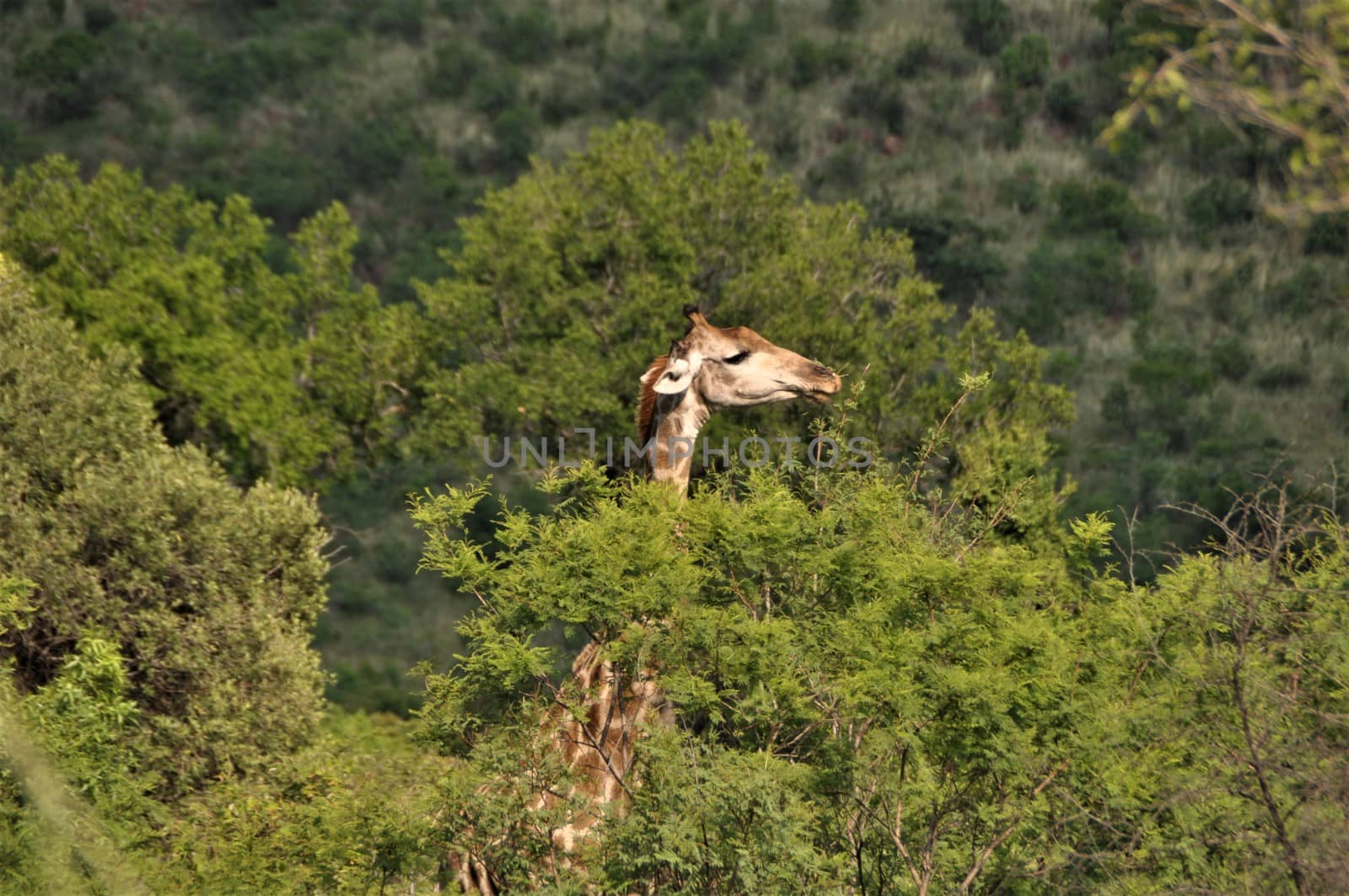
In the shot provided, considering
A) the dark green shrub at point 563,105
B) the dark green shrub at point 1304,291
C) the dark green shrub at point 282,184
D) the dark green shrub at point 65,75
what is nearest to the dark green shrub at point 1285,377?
the dark green shrub at point 1304,291

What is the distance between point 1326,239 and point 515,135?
30.2 meters

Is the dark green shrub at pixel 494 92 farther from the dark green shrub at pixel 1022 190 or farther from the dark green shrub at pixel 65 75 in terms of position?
the dark green shrub at pixel 1022 190

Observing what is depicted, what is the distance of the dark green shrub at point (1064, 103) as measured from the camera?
6625 cm

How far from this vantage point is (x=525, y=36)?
77.2 metres

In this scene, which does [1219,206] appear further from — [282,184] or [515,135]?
[282,184]

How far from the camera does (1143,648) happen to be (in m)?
11.8

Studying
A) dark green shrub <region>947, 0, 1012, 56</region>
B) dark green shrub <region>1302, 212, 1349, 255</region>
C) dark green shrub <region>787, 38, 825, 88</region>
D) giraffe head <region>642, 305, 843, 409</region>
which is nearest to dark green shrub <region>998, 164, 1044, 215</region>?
dark green shrub <region>1302, 212, 1349, 255</region>

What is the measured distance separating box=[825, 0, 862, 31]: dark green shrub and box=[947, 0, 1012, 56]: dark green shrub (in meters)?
5.02

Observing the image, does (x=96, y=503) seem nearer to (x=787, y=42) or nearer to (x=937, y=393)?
(x=937, y=393)

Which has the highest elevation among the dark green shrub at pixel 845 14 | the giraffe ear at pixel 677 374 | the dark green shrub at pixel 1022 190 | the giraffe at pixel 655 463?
the giraffe ear at pixel 677 374

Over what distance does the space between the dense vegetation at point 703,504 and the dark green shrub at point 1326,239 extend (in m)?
0.17

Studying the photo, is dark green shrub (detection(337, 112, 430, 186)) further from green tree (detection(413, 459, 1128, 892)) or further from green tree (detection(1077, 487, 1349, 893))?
green tree (detection(1077, 487, 1349, 893))

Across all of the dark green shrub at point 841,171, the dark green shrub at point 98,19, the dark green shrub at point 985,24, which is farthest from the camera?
the dark green shrub at point 98,19

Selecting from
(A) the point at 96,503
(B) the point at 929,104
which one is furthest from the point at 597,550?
(B) the point at 929,104
